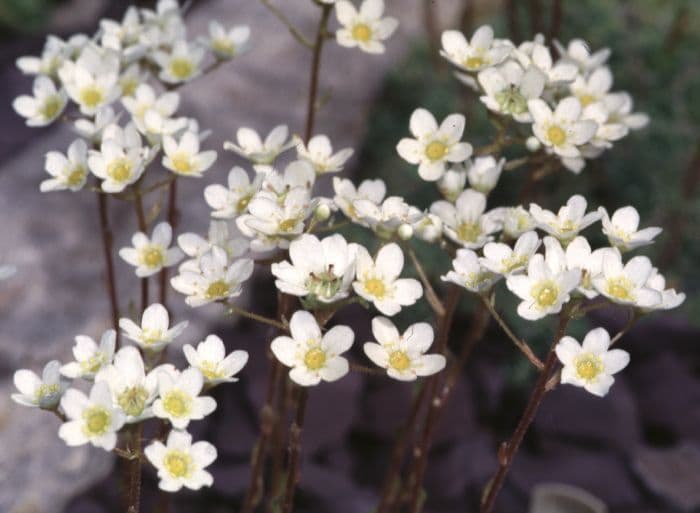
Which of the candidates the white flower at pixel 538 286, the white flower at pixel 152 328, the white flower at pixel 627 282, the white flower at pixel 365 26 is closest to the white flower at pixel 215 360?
the white flower at pixel 152 328

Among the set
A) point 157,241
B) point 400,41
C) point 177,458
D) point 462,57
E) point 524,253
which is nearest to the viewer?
point 177,458

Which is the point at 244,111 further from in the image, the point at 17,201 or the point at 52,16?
the point at 52,16

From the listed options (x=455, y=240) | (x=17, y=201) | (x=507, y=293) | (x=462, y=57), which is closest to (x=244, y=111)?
(x=17, y=201)

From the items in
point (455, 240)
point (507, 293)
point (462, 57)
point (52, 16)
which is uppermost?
point (462, 57)

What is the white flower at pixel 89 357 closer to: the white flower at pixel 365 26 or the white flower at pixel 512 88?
the white flower at pixel 512 88

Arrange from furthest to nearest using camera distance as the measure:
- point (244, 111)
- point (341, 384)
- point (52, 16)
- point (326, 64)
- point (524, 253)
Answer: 1. point (52, 16)
2. point (326, 64)
3. point (244, 111)
4. point (341, 384)
5. point (524, 253)

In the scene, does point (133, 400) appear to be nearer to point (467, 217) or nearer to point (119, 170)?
point (119, 170)

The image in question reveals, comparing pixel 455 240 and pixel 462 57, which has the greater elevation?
pixel 462 57

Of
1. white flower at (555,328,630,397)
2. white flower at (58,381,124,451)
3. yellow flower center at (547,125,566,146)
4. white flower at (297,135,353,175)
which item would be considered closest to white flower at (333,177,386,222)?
white flower at (297,135,353,175)
